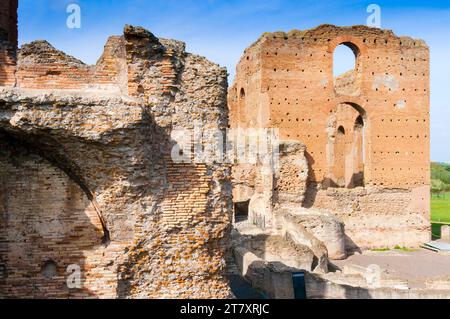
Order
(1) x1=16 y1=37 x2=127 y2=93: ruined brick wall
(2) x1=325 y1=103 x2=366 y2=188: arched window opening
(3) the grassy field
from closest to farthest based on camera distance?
1. (1) x1=16 y1=37 x2=127 y2=93: ruined brick wall
2. (3) the grassy field
3. (2) x1=325 y1=103 x2=366 y2=188: arched window opening

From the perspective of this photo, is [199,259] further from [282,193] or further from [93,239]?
[282,193]

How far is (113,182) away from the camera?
17.9 ft

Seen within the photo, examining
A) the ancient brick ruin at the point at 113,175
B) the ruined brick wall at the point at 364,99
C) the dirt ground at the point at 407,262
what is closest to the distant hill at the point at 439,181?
the ruined brick wall at the point at 364,99

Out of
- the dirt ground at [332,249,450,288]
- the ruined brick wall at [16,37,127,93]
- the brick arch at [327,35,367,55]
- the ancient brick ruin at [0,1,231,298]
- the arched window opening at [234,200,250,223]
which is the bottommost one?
the dirt ground at [332,249,450,288]

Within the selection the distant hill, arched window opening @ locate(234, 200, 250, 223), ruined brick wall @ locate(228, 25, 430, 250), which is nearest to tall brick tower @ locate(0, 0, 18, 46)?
ruined brick wall @ locate(228, 25, 430, 250)

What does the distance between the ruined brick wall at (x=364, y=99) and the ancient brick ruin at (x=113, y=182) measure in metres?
11.2

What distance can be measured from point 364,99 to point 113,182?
14301mm

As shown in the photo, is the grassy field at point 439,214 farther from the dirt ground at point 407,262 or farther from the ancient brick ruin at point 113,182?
the ancient brick ruin at point 113,182

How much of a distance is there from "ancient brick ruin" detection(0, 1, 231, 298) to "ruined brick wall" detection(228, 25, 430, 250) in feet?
36.6

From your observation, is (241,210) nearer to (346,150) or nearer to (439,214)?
(346,150)

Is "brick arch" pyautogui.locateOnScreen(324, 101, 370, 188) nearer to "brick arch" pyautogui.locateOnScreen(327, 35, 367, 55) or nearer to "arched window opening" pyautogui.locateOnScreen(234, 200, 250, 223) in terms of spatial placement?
"brick arch" pyautogui.locateOnScreen(327, 35, 367, 55)

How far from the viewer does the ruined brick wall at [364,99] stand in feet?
56.0

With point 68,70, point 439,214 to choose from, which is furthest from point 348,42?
point 439,214

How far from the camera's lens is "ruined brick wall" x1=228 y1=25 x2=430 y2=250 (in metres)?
17.1
